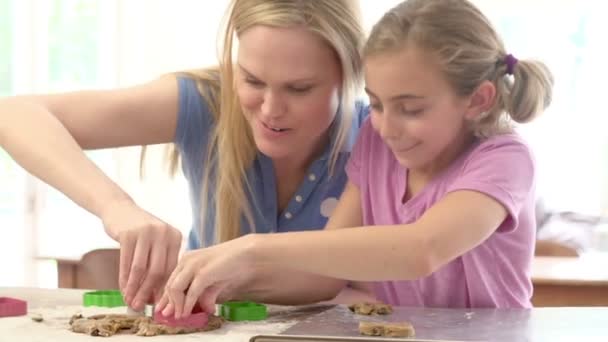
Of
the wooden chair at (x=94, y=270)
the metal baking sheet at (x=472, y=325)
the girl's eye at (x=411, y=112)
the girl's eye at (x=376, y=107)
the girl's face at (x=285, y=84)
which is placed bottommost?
the metal baking sheet at (x=472, y=325)

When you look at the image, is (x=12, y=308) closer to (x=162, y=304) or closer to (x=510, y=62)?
(x=162, y=304)

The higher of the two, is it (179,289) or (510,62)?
(510,62)

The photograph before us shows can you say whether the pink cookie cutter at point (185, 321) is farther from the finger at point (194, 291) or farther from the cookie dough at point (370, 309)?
the cookie dough at point (370, 309)

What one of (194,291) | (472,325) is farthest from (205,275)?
(472,325)

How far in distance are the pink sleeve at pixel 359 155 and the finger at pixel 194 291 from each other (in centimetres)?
45

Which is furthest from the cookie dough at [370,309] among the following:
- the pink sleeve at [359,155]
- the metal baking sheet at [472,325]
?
the pink sleeve at [359,155]

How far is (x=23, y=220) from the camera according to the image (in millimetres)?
4211

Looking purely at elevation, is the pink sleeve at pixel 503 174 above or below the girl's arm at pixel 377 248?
above

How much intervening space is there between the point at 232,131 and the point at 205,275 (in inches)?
17.8

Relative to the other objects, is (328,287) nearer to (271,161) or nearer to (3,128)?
(271,161)

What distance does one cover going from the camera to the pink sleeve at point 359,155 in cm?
156

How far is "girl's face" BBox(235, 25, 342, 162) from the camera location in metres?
1.43

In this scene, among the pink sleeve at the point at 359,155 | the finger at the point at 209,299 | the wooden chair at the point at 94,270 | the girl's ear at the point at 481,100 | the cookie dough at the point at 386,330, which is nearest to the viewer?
the cookie dough at the point at 386,330

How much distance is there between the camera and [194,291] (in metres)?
1.16
